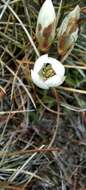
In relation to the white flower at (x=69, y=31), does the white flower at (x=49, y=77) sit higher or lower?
lower

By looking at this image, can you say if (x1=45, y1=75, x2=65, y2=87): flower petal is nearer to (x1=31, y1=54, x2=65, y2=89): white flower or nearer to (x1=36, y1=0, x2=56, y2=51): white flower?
(x1=31, y1=54, x2=65, y2=89): white flower

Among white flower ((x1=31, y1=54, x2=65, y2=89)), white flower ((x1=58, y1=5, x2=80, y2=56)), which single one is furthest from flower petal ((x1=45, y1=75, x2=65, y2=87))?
white flower ((x1=58, y1=5, x2=80, y2=56))

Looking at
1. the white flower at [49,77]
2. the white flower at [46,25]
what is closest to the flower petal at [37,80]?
the white flower at [49,77]

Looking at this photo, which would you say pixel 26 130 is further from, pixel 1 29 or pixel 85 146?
pixel 1 29

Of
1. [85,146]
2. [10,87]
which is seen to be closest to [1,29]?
[10,87]

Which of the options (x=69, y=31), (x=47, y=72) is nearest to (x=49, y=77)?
(x=47, y=72)

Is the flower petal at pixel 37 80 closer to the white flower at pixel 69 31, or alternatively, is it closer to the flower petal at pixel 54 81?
the flower petal at pixel 54 81
